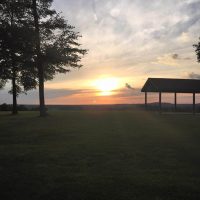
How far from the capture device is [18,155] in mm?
13070

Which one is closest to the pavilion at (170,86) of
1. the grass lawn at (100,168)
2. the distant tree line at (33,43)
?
the distant tree line at (33,43)

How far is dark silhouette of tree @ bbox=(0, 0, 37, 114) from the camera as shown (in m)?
33.1

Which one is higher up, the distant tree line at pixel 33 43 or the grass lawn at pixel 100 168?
the distant tree line at pixel 33 43

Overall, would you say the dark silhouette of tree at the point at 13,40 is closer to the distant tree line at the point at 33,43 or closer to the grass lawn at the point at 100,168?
the distant tree line at the point at 33,43

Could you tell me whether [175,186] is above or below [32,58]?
below

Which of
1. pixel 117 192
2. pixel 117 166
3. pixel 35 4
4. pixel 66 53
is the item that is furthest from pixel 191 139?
pixel 35 4

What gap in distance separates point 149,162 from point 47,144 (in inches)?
229

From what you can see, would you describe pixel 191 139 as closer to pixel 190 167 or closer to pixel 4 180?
pixel 190 167

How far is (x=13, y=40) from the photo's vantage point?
1302 inches

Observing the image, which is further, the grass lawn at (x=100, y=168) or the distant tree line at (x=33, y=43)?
the distant tree line at (x=33, y=43)

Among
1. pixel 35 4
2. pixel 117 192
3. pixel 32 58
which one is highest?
pixel 35 4

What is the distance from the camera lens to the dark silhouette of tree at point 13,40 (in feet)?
109

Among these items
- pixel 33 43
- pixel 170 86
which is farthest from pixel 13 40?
pixel 170 86

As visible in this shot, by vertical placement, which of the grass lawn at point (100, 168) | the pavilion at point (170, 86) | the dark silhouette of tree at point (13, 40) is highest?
the dark silhouette of tree at point (13, 40)
